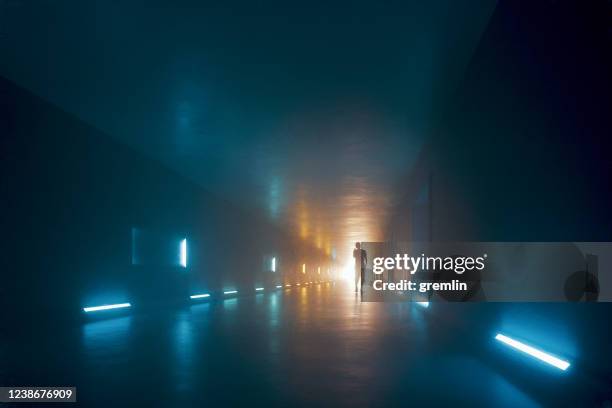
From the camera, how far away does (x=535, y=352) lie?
4.61 meters

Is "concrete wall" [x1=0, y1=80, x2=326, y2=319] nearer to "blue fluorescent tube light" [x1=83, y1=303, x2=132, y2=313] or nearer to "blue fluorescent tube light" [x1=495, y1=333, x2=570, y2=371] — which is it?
"blue fluorescent tube light" [x1=83, y1=303, x2=132, y2=313]

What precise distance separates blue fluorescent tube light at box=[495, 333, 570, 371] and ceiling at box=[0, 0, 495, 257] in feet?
12.5

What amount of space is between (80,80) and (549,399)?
7.89 meters

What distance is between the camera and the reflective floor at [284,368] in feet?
13.3

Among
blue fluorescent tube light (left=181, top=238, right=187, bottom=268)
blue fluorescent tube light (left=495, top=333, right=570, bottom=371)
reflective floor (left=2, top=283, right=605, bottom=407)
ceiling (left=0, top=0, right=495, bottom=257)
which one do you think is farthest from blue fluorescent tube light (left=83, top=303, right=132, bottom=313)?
blue fluorescent tube light (left=495, top=333, right=570, bottom=371)

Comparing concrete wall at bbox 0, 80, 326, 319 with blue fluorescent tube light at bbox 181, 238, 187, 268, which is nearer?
concrete wall at bbox 0, 80, 326, 319

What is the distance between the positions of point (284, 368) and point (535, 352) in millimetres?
2442

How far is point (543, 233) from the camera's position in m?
4.73

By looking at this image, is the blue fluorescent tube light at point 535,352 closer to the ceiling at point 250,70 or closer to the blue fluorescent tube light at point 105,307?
the ceiling at point 250,70

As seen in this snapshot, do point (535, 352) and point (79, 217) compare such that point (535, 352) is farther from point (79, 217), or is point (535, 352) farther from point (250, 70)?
point (79, 217)

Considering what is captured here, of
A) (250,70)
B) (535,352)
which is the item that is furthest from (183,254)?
(535,352)

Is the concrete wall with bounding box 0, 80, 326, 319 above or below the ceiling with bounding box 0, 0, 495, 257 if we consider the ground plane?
below

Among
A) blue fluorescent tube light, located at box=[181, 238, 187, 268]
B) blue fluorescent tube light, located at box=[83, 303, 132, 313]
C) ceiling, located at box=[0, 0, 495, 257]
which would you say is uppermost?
ceiling, located at box=[0, 0, 495, 257]

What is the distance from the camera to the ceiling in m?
6.12
